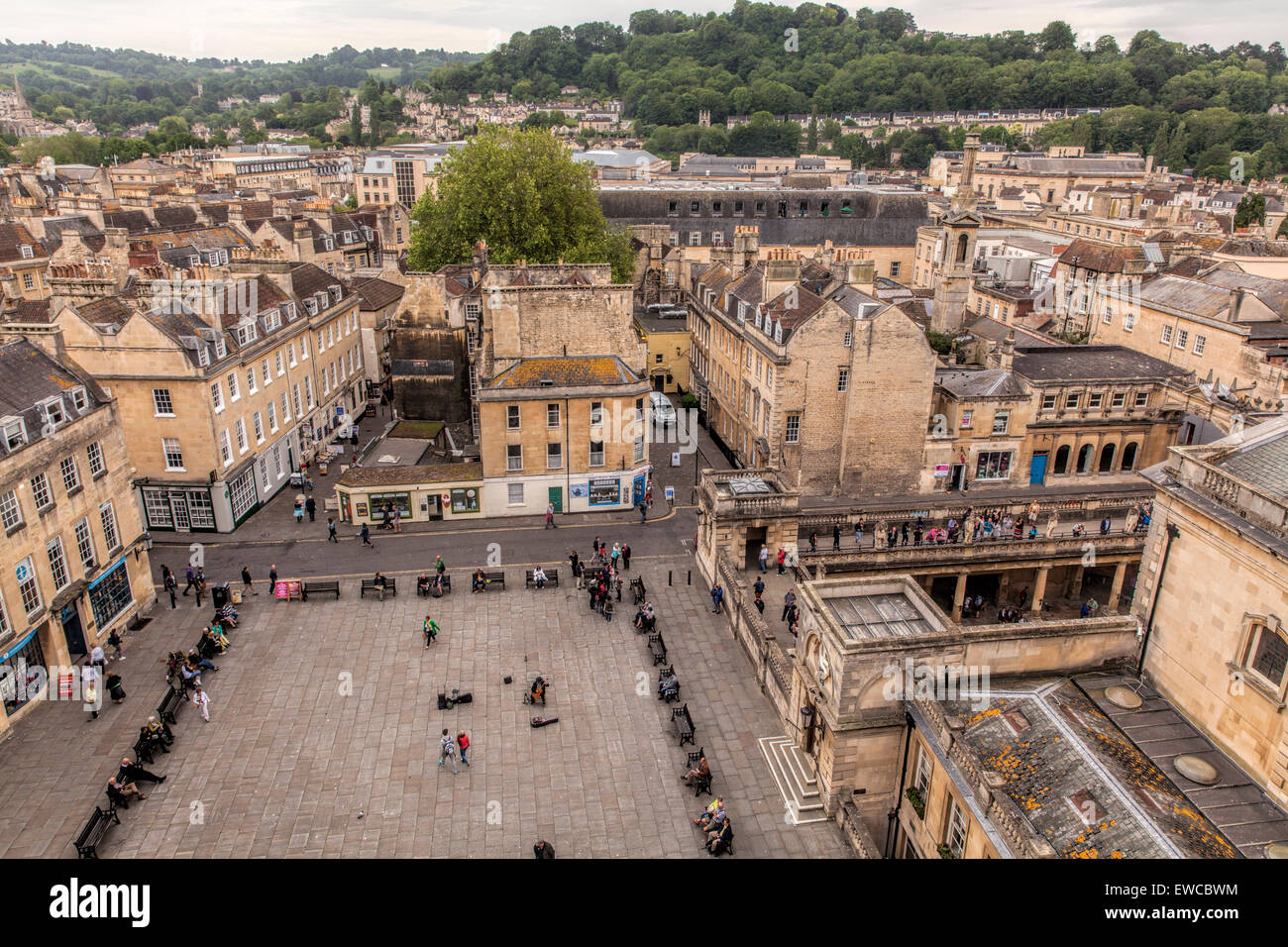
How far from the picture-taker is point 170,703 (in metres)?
27.1

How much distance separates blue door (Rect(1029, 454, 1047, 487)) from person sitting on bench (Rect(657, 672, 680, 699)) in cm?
2715

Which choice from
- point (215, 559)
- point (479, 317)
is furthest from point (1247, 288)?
point (215, 559)

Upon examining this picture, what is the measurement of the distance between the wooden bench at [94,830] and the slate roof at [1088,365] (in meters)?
43.2

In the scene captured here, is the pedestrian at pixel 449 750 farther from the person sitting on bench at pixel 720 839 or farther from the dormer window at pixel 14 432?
the dormer window at pixel 14 432

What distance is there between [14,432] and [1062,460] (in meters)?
47.0

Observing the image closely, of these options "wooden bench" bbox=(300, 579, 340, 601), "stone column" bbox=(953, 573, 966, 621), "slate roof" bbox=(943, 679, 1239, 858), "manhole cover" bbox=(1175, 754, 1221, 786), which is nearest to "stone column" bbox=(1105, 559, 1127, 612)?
"stone column" bbox=(953, 573, 966, 621)

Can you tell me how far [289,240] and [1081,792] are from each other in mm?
75191

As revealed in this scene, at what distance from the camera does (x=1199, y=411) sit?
143ft

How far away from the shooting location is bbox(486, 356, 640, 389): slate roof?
4156cm

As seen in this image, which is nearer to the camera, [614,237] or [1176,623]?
[1176,623]

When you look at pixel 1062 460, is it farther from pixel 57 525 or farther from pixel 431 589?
pixel 57 525
